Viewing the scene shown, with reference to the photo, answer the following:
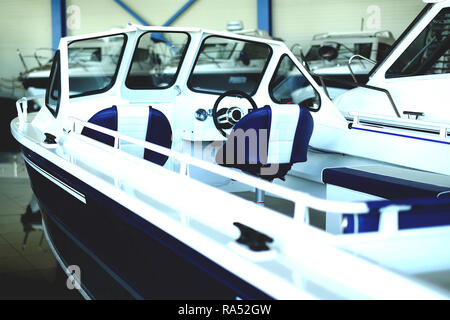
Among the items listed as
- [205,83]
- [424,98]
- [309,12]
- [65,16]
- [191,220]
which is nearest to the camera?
[191,220]

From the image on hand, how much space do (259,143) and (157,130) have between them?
607 mm

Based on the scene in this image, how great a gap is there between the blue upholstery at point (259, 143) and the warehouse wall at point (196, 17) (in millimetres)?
7260

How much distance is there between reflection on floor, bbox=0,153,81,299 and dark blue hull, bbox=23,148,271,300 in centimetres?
9

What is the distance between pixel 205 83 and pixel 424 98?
5.61m

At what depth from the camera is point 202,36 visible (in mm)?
3809

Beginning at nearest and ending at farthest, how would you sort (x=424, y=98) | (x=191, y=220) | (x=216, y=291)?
1. (x=216, y=291)
2. (x=191, y=220)
3. (x=424, y=98)

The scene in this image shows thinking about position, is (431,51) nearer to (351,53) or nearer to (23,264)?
(23,264)

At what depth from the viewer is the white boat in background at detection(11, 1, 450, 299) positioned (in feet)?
4.91

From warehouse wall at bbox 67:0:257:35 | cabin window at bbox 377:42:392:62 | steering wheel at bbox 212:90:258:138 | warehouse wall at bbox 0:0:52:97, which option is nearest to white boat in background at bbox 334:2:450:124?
steering wheel at bbox 212:90:258:138

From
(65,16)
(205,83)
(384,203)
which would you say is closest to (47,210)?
(384,203)

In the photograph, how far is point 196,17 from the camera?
1145 cm

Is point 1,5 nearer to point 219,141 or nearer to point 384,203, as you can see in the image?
point 219,141

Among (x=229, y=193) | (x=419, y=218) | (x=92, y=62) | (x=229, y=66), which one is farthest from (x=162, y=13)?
(x=419, y=218)

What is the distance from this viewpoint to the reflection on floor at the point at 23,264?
2.63 metres
